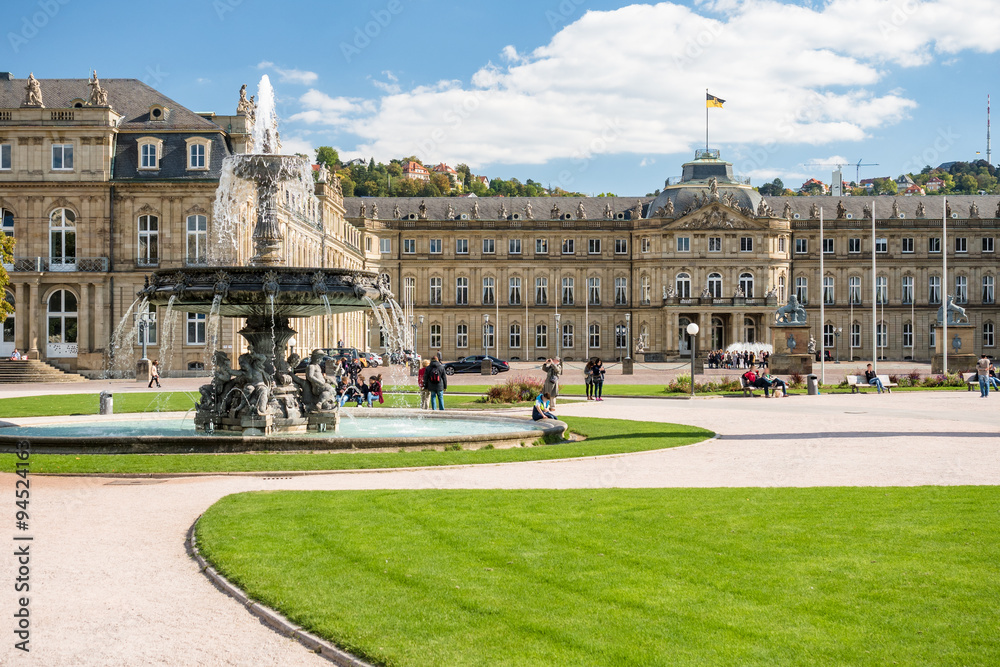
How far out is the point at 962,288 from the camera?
10312 centimetres

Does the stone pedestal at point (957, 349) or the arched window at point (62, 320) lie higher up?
the arched window at point (62, 320)

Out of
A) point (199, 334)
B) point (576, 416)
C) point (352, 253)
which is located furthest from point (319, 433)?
point (352, 253)

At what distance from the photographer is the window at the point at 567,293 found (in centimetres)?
10519

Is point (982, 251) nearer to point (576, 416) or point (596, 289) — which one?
point (596, 289)

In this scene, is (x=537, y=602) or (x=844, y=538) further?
(x=844, y=538)

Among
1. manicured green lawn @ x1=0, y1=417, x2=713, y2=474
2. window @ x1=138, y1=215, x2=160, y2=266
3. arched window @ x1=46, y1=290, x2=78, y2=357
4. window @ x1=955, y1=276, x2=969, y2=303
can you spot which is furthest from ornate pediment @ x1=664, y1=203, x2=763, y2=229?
manicured green lawn @ x1=0, y1=417, x2=713, y2=474

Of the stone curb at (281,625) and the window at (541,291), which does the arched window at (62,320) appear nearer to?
the stone curb at (281,625)

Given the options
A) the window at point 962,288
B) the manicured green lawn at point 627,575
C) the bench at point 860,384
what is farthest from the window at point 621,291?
the manicured green lawn at point 627,575

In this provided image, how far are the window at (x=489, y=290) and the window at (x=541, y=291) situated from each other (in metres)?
4.67

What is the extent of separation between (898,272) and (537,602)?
106 m

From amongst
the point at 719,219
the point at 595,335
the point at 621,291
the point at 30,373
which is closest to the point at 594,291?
the point at 621,291

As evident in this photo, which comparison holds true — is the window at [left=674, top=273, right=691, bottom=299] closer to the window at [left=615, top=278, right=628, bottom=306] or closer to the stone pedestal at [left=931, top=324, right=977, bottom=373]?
the window at [left=615, top=278, right=628, bottom=306]

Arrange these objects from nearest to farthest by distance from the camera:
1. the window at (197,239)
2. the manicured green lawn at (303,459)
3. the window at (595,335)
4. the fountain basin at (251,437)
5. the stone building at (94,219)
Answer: the manicured green lawn at (303,459), the fountain basin at (251,437), the stone building at (94,219), the window at (197,239), the window at (595,335)

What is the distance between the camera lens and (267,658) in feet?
23.0
